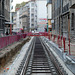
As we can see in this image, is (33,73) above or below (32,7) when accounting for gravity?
below

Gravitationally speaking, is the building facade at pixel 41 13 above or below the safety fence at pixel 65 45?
above

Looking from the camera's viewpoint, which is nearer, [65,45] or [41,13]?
[65,45]

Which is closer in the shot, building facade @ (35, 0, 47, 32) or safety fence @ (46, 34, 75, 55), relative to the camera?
safety fence @ (46, 34, 75, 55)

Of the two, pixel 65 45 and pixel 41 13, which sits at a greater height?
pixel 41 13

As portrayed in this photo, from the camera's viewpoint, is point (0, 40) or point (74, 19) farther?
point (74, 19)

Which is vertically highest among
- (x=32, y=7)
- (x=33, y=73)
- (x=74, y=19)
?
(x=32, y=7)

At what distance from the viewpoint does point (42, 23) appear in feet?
275

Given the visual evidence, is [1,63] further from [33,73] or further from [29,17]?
[29,17]

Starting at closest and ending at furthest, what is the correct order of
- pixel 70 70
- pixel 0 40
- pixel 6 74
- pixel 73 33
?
pixel 6 74
pixel 70 70
pixel 0 40
pixel 73 33

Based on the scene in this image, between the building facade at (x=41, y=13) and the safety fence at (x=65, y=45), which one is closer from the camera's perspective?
the safety fence at (x=65, y=45)

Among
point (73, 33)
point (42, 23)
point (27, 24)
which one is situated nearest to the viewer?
point (73, 33)

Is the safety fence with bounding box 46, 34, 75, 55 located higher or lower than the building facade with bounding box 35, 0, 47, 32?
lower

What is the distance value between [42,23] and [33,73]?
3011 inches

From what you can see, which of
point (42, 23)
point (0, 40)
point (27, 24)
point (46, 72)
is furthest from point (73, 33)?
point (27, 24)
